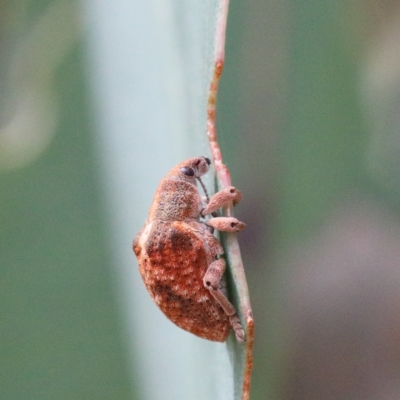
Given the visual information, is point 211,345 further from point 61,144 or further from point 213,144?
point 61,144

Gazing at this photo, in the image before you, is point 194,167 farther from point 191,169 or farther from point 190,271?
point 190,271

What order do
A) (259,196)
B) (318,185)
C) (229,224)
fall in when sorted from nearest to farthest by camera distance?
(229,224) < (318,185) < (259,196)

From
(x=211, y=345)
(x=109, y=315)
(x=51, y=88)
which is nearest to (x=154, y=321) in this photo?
(x=109, y=315)

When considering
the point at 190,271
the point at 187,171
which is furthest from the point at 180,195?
the point at 190,271

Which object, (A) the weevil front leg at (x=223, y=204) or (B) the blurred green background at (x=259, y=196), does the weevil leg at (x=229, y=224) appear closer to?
(A) the weevil front leg at (x=223, y=204)

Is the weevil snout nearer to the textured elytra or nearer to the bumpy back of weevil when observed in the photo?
the bumpy back of weevil

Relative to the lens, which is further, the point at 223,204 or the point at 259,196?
the point at 259,196
